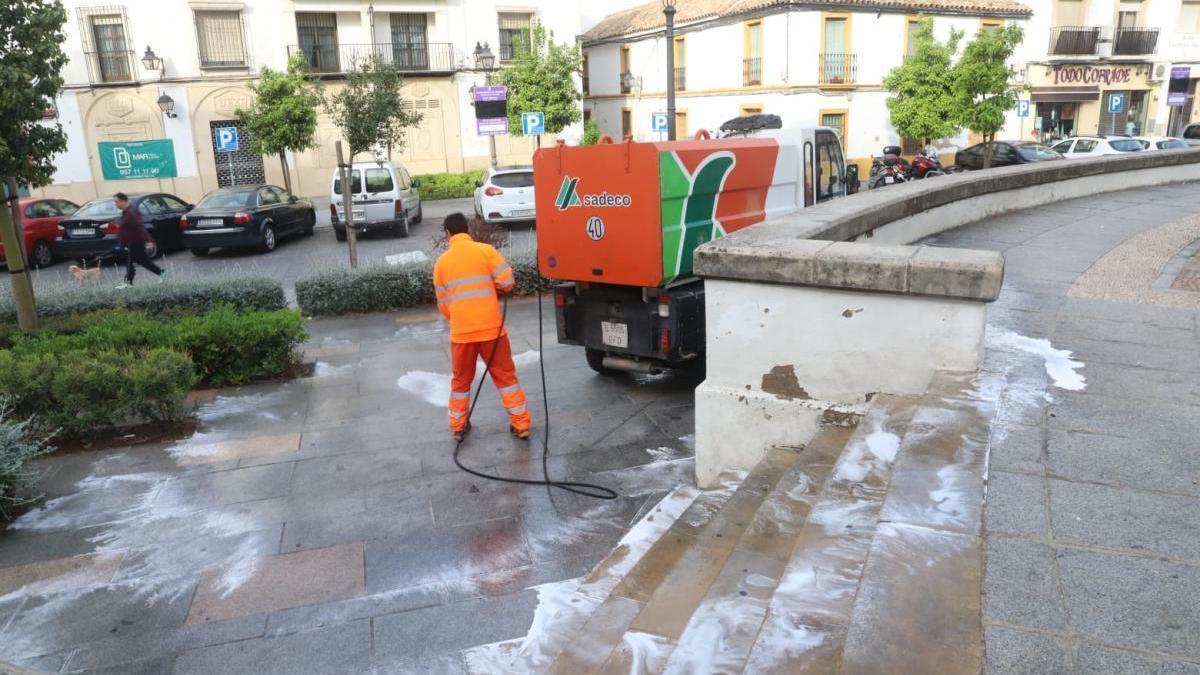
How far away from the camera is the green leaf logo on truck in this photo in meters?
6.98

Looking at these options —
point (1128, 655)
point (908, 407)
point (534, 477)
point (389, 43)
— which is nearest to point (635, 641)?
point (1128, 655)

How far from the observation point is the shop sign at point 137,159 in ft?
95.7

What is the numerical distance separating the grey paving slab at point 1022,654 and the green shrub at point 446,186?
29.3 metres

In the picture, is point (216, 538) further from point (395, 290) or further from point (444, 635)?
point (395, 290)

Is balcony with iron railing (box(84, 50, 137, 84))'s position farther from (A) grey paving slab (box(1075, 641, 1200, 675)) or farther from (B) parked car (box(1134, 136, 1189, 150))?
(A) grey paving slab (box(1075, 641, 1200, 675))

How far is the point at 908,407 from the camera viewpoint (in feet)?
13.7

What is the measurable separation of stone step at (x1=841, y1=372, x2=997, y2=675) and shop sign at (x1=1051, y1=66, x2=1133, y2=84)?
39676 mm

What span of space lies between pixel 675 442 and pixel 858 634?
419cm

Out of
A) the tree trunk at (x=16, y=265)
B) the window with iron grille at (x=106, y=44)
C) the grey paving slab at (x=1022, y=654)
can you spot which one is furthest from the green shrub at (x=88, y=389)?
the window with iron grille at (x=106, y=44)

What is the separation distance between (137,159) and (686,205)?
2784cm

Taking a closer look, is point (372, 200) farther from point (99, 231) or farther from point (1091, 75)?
point (1091, 75)

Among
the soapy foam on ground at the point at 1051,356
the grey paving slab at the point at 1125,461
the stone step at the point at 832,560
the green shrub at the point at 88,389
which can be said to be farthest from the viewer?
the green shrub at the point at 88,389

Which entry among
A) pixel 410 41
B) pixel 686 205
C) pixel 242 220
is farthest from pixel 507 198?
pixel 410 41

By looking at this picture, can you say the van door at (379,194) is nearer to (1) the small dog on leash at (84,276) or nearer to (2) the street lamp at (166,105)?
(1) the small dog on leash at (84,276)
